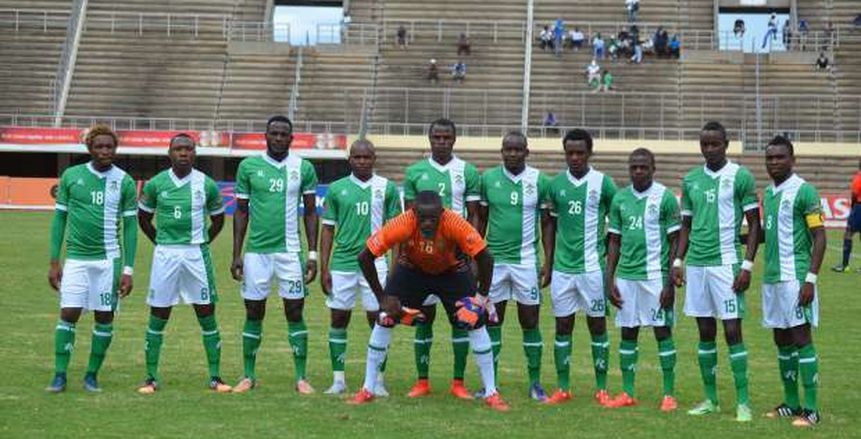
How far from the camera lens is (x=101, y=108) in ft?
182

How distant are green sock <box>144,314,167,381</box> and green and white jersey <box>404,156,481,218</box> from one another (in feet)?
8.59

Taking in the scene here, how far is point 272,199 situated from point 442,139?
171 centimetres

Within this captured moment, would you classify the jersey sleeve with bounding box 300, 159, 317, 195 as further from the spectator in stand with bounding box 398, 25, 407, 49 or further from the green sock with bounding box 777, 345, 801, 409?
the spectator in stand with bounding box 398, 25, 407, 49

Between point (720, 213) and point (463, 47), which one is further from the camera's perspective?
point (463, 47)

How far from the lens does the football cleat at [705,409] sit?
11.5 metres

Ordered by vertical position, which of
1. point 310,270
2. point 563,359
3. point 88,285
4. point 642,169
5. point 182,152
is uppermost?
point 182,152

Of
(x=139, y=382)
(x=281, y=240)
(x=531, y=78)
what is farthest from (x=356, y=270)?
(x=531, y=78)

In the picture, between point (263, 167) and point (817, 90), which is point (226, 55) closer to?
point (817, 90)

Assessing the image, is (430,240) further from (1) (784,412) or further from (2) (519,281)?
(1) (784,412)

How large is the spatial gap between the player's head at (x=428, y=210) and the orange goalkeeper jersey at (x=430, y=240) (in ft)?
0.44

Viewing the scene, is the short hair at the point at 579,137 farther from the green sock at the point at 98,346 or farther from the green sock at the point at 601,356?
the green sock at the point at 98,346

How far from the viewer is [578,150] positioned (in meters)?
12.2

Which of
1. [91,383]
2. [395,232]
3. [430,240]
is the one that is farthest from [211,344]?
[430,240]

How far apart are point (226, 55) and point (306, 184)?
46.9m
